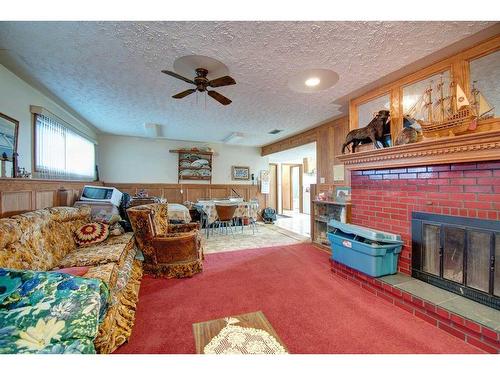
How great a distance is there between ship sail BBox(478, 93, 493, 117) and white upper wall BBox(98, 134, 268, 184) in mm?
5332

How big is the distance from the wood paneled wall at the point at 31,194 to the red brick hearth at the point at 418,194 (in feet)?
12.9

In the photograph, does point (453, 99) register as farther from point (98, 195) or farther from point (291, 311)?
point (98, 195)

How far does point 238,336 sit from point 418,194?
2278 mm

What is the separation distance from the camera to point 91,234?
251cm

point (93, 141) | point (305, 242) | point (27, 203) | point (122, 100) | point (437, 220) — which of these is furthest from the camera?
point (93, 141)

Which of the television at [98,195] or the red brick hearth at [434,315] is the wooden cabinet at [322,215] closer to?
the red brick hearth at [434,315]

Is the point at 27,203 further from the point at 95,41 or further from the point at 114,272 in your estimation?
the point at 95,41

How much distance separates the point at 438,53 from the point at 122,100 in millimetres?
3682

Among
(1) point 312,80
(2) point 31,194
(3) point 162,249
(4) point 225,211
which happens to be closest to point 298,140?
(4) point 225,211

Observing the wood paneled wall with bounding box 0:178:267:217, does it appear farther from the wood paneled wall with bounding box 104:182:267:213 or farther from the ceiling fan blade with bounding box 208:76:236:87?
the ceiling fan blade with bounding box 208:76:236:87

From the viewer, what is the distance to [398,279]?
2178 mm

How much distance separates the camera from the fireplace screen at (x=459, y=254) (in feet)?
5.55
